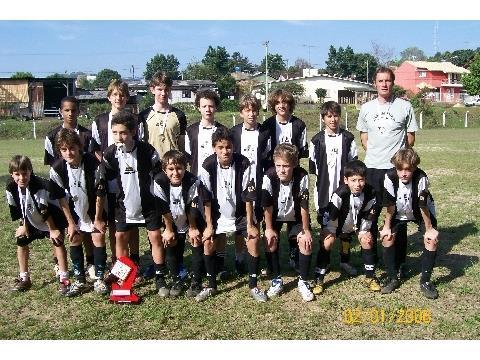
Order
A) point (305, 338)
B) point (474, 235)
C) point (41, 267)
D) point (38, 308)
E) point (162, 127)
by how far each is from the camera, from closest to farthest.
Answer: point (305, 338) → point (38, 308) → point (162, 127) → point (41, 267) → point (474, 235)

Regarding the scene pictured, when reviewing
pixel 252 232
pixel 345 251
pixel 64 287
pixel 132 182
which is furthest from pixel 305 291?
pixel 64 287

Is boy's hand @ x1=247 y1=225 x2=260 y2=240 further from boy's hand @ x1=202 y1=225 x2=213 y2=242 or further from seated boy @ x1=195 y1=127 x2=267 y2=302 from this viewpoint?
boy's hand @ x1=202 y1=225 x2=213 y2=242

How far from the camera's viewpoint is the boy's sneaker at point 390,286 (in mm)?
5035

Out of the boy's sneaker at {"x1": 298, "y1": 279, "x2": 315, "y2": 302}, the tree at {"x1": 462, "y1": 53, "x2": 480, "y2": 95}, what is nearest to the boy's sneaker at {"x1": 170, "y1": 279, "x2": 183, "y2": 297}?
the boy's sneaker at {"x1": 298, "y1": 279, "x2": 315, "y2": 302}

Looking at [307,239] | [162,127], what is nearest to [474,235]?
[307,239]

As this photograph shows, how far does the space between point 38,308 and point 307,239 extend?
2626 millimetres

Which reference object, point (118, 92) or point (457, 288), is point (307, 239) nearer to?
point (457, 288)

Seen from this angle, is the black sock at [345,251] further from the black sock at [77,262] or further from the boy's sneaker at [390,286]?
the black sock at [77,262]

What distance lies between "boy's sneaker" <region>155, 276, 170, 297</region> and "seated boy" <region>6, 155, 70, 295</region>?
0.91m

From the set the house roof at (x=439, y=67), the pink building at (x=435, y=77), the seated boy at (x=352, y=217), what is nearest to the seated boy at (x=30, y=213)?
the seated boy at (x=352, y=217)

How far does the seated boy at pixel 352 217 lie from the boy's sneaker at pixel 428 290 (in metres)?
0.42

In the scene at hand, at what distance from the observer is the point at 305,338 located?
162 inches

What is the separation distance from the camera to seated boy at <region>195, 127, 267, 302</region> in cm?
499

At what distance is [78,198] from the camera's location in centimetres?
519
